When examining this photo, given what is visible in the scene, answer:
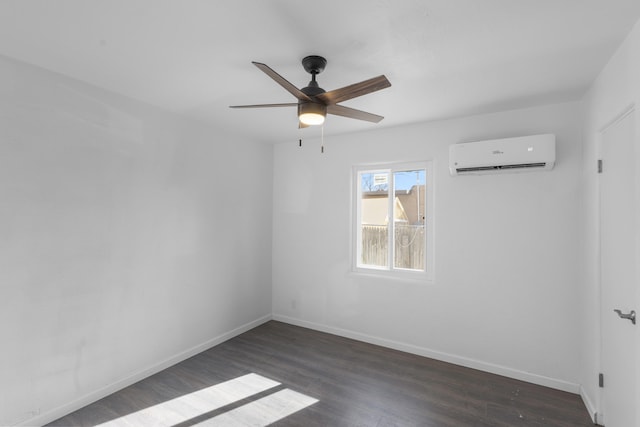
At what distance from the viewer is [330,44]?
1.75 metres

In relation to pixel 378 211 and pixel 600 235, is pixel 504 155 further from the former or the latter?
pixel 378 211

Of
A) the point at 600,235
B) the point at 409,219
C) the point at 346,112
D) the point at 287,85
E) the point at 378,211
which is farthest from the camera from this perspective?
the point at 378,211

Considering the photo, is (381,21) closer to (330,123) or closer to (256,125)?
(330,123)

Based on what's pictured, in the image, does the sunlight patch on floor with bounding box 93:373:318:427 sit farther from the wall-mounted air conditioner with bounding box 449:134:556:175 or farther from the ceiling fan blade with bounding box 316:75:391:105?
the wall-mounted air conditioner with bounding box 449:134:556:175

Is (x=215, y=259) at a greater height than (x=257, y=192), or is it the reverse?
(x=257, y=192)

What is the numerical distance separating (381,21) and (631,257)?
1.90 meters

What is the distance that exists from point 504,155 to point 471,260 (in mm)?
1054

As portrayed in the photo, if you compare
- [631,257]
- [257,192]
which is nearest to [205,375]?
[257,192]

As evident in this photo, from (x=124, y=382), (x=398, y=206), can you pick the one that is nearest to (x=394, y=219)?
(x=398, y=206)

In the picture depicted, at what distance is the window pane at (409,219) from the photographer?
3.38m

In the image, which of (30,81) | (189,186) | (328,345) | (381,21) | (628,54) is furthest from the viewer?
(328,345)

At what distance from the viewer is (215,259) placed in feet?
11.5

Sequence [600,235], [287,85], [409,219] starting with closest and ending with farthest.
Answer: [287,85]
[600,235]
[409,219]

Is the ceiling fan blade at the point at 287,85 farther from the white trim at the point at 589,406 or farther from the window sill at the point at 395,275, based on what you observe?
the white trim at the point at 589,406
